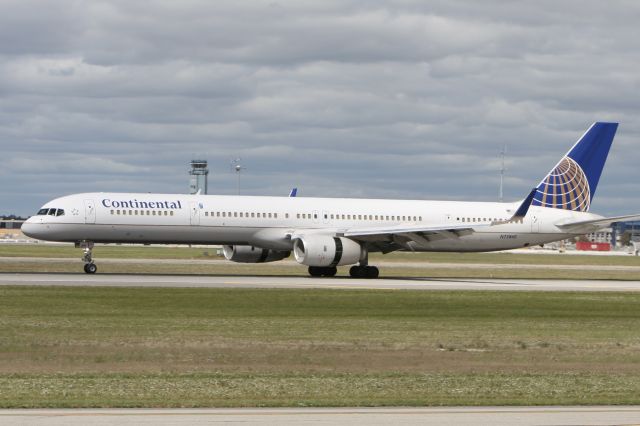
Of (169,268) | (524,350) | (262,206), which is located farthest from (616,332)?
(169,268)

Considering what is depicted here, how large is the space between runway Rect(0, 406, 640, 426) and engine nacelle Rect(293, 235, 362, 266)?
3662cm

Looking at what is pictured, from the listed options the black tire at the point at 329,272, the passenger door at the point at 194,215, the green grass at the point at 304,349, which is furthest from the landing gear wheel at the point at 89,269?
the green grass at the point at 304,349

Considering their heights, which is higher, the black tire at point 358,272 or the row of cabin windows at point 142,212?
the row of cabin windows at point 142,212

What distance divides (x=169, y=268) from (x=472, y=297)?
2800 cm

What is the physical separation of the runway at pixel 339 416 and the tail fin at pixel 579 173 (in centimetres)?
4805

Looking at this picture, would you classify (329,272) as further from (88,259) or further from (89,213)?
(89,213)

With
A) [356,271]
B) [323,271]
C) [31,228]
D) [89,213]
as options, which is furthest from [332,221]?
[31,228]

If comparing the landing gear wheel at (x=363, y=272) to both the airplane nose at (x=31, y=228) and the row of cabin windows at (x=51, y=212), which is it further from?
the airplane nose at (x=31, y=228)

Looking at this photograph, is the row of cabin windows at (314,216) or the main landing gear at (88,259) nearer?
the main landing gear at (88,259)

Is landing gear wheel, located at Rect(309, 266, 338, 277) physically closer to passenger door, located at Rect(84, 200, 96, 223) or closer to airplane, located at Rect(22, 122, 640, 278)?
airplane, located at Rect(22, 122, 640, 278)

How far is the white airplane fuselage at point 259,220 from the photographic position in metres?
52.7

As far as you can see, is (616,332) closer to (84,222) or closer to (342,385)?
(342,385)

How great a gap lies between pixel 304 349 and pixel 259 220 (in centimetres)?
3044

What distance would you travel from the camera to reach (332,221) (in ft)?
188
